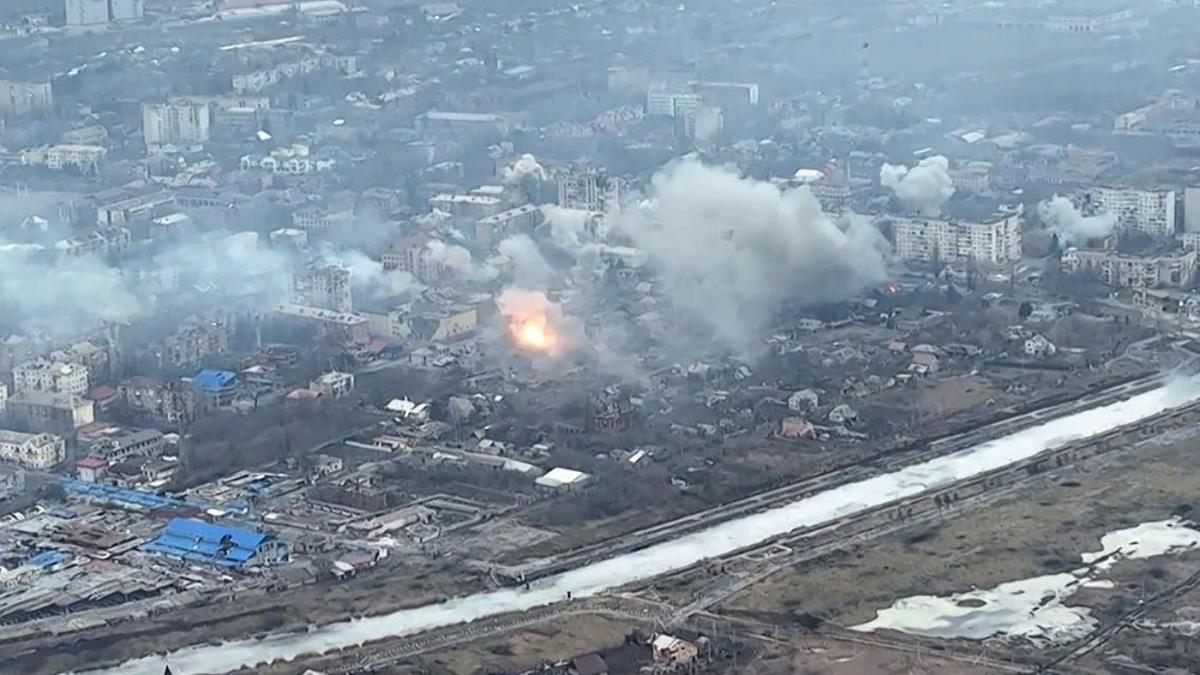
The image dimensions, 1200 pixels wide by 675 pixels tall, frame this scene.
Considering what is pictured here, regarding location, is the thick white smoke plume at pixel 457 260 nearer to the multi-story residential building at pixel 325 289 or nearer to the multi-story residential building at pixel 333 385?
the multi-story residential building at pixel 325 289

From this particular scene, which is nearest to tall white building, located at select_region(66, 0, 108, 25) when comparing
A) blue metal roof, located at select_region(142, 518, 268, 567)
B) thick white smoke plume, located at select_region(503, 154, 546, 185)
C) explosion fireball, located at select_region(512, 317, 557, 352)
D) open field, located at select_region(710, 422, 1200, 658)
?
thick white smoke plume, located at select_region(503, 154, 546, 185)

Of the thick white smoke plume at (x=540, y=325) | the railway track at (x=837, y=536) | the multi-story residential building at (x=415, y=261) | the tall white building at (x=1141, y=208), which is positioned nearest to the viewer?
the railway track at (x=837, y=536)

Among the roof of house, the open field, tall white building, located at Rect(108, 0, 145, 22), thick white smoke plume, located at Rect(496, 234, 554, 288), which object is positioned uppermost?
tall white building, located at Rect(108, 0, 145, 22)

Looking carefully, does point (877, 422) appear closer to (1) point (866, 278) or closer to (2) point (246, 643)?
(1) point (866, 278)

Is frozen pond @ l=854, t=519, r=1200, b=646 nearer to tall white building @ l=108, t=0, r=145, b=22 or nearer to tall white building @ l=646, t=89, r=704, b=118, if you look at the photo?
tall white building @ l=646, t=89, r=704, b=118

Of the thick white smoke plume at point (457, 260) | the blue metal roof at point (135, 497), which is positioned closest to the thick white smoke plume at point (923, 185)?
the thick white smoke plume at point (457, 260)

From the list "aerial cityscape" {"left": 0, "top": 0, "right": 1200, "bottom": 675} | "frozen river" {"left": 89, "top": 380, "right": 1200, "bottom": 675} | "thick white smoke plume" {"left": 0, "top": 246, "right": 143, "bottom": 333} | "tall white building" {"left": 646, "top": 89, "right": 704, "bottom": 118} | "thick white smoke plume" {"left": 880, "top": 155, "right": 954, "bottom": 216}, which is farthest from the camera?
"tall white building" {"left": 646, "top": 89, "right": 704, "bottom": 118}

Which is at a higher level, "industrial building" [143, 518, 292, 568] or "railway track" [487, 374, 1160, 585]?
"industrial building" [143, 518, 292, 568]
